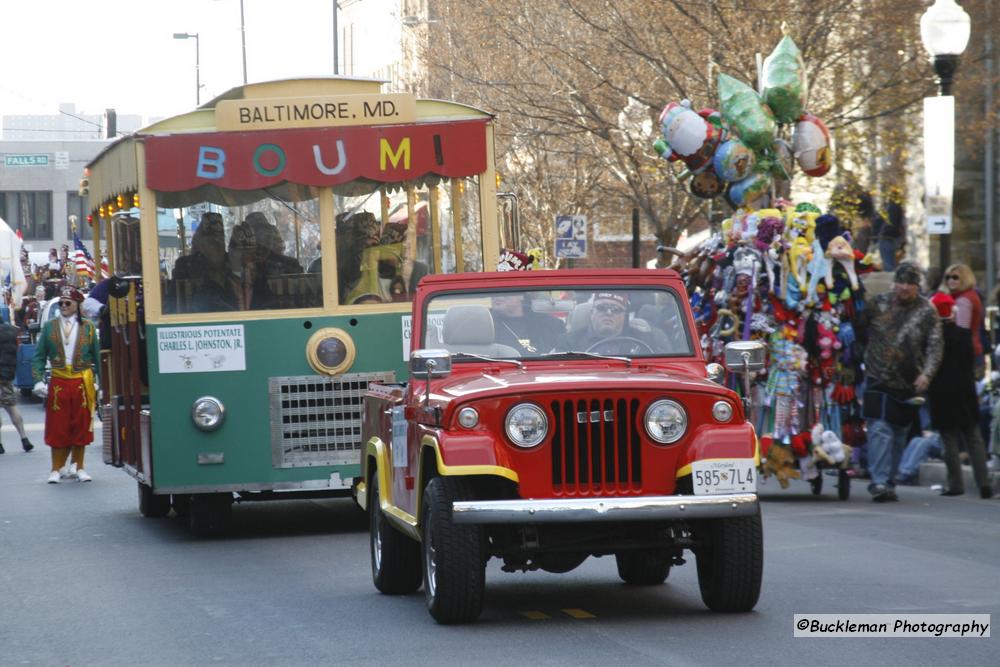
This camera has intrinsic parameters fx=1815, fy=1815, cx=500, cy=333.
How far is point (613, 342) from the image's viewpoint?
31.8 ft

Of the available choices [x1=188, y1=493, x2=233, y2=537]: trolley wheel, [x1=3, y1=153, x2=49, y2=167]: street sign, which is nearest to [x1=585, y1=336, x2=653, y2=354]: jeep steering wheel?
[x1=188, y1=493, x2=233, y2=537]: trolley wheel

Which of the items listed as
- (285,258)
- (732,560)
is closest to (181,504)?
(285,258)

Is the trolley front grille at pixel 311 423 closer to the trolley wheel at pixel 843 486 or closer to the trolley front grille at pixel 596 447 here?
the trolley wheel at pixel 843 486

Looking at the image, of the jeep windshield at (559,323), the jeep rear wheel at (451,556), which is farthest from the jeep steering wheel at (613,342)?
the jeep rear wheel at (451,556)

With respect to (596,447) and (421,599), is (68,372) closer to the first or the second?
(421,599)

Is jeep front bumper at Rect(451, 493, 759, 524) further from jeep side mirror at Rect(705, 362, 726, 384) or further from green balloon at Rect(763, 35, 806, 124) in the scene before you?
green balloon at Rect(763, 35, 806, 124)

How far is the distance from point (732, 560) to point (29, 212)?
8816cm

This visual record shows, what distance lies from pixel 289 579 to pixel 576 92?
57.3 feet

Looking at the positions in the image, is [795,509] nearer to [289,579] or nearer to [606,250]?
[289,579]

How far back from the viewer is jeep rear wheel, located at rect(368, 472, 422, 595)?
10094 mm

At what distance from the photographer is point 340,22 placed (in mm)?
81562

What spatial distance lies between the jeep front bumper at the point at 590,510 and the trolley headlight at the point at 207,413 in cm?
528

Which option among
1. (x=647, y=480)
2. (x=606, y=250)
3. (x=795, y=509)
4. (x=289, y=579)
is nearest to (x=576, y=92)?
(x=795, y=509)

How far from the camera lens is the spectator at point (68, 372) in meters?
18.8
